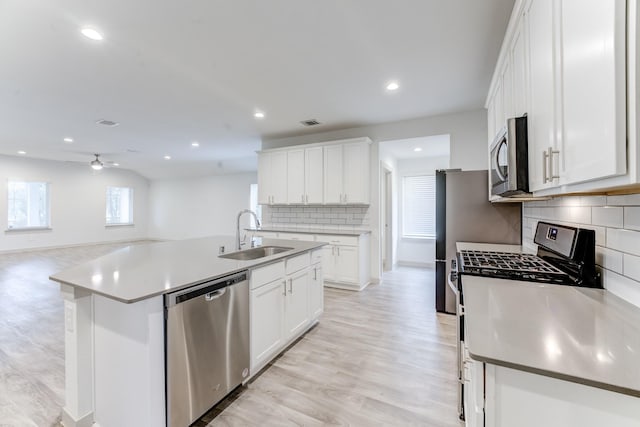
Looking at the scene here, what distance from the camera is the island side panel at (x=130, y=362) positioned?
1.36 meters

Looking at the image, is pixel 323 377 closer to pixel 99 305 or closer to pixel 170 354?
pixel 170 354

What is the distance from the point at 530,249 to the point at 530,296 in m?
1.54

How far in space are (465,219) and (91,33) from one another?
156 inches

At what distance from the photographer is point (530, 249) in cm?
246

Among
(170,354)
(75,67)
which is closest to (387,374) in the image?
(170,354)

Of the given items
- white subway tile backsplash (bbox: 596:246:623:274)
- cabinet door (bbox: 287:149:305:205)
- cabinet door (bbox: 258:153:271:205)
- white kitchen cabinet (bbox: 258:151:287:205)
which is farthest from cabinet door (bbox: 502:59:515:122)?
cabinet door (bbox: 258:153:271:205)

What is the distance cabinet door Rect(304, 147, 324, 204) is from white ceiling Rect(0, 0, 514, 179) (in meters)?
0.48

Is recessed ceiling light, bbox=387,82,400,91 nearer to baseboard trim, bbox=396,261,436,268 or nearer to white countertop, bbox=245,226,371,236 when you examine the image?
white countertop, bbox=245,226,371,236

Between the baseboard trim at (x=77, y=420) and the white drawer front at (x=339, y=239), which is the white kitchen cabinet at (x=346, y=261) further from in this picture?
the baseboard trim at (x=77, y=420)

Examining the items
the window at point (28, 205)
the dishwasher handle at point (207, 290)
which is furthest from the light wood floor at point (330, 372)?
the window at point (28, 205)

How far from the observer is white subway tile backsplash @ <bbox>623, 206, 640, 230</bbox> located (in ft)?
3.45

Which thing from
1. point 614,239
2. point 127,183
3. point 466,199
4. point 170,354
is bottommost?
point 170,354

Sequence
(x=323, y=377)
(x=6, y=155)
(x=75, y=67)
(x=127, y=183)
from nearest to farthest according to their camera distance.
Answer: (x=323, y=377), (x=75, y=67), (x=6, y=155), (x=127, y=183)

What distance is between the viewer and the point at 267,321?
218cm
